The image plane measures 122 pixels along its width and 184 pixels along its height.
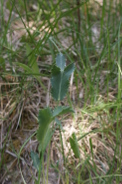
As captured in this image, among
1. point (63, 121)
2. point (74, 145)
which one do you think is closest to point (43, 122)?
point (74, 145)

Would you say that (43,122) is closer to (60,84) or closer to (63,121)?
(60,84)

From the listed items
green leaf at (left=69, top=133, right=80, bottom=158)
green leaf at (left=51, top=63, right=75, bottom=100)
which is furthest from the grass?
green leaf at (left=51, top=63, right=75, bottom=100)

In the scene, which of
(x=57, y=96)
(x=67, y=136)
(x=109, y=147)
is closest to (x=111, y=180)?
(x=109, y=147)

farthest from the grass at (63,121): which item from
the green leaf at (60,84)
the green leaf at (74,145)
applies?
the green leaf at (60,84)

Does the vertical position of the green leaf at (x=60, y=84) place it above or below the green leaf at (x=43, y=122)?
above

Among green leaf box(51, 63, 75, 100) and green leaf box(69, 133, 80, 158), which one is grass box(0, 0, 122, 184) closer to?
green leaf box(69, 133, 80, 158)

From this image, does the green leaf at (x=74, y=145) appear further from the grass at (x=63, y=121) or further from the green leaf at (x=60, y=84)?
the green leaf at (x=60, y=84)

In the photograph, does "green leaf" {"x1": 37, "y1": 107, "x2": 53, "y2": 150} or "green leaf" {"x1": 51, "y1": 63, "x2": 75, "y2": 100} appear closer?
"green leaf" {"x1": 37, "y1": 107, "x2": 53, "y2": 150}

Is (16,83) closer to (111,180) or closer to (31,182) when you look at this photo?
(31,182)
